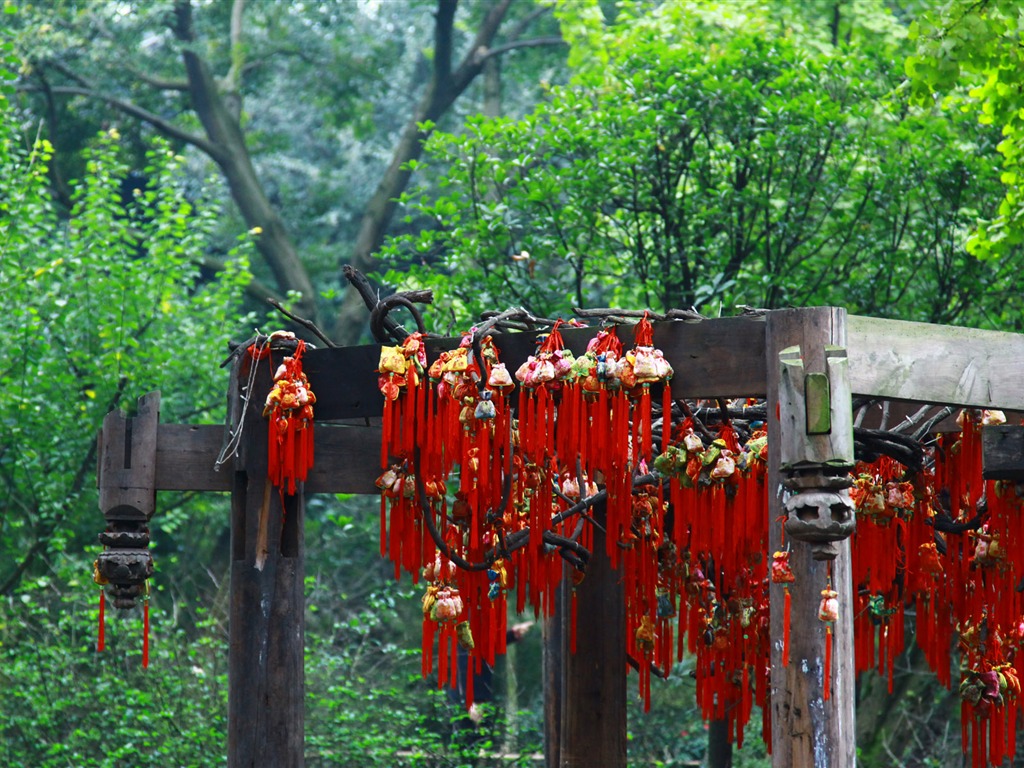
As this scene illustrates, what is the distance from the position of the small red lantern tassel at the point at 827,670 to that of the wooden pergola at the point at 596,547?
1 centimetres

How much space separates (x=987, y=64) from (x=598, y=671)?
161 inches

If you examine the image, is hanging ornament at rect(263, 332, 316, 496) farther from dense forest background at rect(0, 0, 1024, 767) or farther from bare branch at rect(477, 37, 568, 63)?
bare branch at rect(477, 37, 568, 63)

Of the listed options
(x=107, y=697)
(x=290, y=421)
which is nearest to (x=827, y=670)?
(x=290, y=421)

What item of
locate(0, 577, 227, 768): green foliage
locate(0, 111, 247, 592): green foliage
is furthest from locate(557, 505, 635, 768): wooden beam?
locate(0, 111, 247, 592): green foliage

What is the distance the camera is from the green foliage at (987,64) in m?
7.18

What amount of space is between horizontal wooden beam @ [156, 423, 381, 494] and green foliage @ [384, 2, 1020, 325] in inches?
135

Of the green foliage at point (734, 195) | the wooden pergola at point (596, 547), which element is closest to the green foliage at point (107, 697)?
the green foliage at point (734, 195)

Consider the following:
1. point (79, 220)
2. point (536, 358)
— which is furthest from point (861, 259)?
point (79, 220)

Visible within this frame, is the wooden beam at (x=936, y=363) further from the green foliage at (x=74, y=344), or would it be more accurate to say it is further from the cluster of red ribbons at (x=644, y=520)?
the green foliage at (x=74, y=344)

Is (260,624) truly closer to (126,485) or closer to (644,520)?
(126,485)

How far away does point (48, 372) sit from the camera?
10.5m

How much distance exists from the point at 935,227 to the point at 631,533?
517cm

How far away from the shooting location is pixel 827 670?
3660mm

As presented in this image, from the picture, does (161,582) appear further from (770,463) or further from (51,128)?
(770,463)
